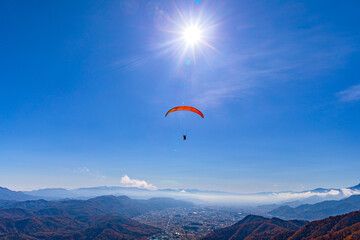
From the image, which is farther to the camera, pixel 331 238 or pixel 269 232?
pixel 269 232

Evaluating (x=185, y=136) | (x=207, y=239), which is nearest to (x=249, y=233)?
(x=207, y=239)

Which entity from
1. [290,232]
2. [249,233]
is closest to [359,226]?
[290,232]

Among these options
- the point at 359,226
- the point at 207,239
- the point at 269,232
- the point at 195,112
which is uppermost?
the point at 195,112

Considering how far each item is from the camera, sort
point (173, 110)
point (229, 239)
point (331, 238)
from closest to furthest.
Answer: point (173, 110) < point (331, 238) < point (229, 239)

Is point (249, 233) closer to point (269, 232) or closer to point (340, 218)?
point (269, 232)

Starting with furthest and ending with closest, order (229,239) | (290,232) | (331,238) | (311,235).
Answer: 1. (229,239)
2. (290,232)
3. (311,235)
4. (331,238)

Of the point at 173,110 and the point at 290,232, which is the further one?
the point at 290,232

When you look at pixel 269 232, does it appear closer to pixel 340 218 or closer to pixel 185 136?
pixel 340 218

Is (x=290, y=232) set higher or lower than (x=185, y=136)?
lower

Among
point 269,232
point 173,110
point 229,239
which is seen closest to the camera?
point 173,110
